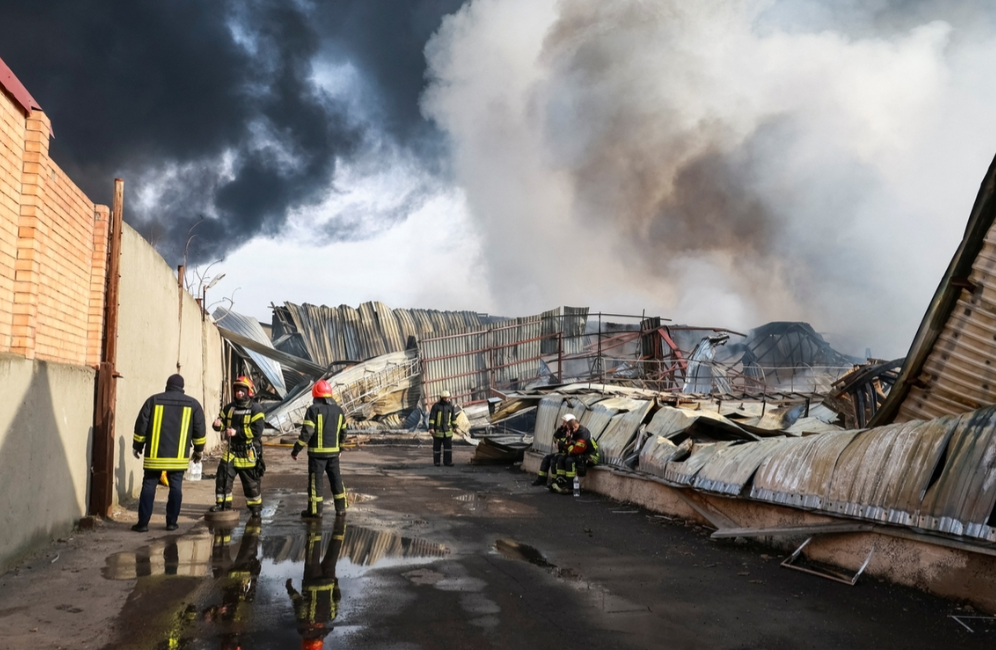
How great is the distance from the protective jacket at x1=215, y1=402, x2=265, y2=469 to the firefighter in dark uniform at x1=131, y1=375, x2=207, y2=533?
29.8 inches

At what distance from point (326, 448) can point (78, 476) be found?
8.28 feet

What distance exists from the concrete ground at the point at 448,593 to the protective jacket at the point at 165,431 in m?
0.74

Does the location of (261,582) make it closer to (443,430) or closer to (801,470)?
(801,470)

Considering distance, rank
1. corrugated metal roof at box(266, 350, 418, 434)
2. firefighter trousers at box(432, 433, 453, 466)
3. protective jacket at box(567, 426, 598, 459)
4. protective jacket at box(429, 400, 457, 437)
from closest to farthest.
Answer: protective jacket at box(567, 426, 598, 459), protective jacket at box(429, 400, 457, 437), firefighter trousers at box(432, 433, 453, 466), corrugated metal roof at box(266, 350, 418, 434)

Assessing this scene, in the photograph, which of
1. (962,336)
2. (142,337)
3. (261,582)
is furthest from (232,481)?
(962,336)

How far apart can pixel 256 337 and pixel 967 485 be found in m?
23.8

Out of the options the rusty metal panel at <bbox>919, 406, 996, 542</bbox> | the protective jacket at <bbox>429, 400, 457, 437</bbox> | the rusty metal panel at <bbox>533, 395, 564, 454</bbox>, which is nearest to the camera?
the rusty metal panel at <bbox>919, 406, 996, 542</bbox>

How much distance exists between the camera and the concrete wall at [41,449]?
5.66m

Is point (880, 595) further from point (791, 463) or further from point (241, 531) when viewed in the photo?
point (241, 531)

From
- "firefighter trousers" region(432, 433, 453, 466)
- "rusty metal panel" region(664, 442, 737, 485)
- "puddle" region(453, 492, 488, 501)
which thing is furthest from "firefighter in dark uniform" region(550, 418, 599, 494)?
"firefighter trousers" region(432, 433, 453, 466)

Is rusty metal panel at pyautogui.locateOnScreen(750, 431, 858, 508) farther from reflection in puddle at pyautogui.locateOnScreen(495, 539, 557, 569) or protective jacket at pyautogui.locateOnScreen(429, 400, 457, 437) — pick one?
protective jacket at pyautogui.locateOnScreen(429, 400, 457, 437)

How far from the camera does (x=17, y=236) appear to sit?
6277mm

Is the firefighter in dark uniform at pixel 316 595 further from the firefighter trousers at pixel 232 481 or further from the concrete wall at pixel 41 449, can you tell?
the concrete wall at pixel 41 449

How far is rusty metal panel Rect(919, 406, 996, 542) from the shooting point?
502cm
